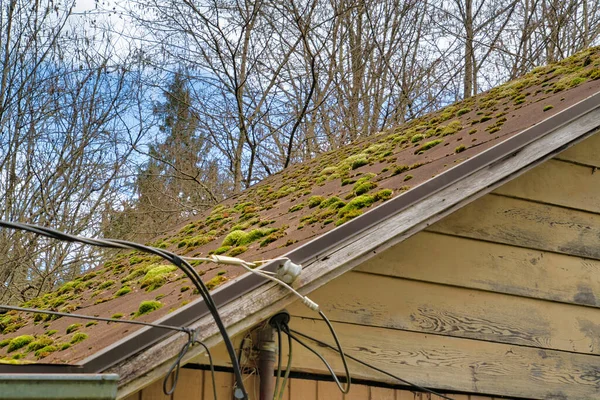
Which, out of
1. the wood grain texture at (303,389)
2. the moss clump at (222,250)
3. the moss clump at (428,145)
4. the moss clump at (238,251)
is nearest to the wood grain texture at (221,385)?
the wood grain texture at (303,389)

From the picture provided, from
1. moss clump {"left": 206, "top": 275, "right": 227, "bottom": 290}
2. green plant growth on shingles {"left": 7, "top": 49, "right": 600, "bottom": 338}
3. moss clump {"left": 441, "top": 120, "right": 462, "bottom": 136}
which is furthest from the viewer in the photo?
moss clump {"left": 441, "top": 120, "right": 462, "bottom": 136}

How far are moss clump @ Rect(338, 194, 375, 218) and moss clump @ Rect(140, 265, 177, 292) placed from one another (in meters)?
1.10

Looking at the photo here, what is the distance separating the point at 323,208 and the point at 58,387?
2117mm

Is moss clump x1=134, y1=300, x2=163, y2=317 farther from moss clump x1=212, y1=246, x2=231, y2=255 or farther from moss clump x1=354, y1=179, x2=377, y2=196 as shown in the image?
moss clump x1=354, y1=179, x2=377, y2=196

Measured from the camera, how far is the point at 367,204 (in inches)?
128

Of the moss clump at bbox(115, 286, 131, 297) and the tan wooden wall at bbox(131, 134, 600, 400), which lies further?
the moss clump at bbox(115, 286, 131, 297)

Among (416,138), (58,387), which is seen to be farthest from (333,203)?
(58,387)

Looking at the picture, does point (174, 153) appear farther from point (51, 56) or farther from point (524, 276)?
point (524, 276)

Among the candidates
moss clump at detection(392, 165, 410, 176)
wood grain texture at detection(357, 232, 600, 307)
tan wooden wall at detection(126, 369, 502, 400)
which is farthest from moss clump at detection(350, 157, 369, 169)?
tan wooden wall at detection(126, 369, 502, 400)

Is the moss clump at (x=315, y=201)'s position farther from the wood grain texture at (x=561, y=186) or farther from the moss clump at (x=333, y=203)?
the wood grain texture at (x=561, y=186)

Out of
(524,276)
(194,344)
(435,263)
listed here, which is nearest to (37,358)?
(194,344)

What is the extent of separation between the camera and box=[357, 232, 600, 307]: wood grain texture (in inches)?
139

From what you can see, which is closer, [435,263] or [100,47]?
[435,263]

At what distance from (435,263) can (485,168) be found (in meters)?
0.67
